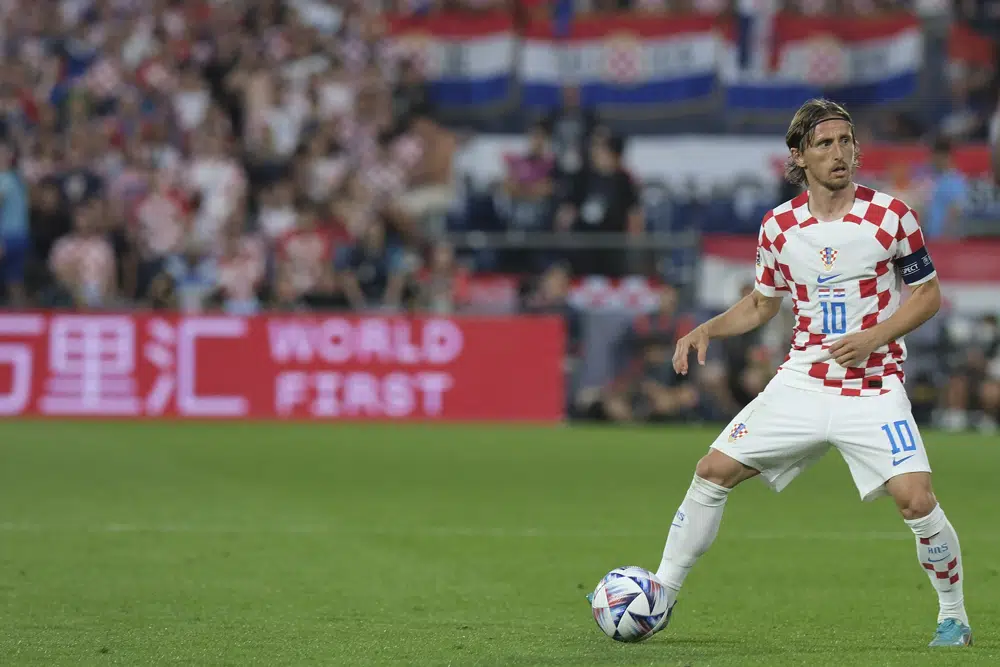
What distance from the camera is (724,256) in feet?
61.4

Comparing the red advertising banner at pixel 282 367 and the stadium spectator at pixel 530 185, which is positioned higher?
the stadium spectator at pixel 530 185

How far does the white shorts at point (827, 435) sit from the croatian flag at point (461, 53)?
58.8ft

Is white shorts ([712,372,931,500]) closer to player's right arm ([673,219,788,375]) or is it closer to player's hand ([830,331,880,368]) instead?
player's hand ([830,331,880,368])

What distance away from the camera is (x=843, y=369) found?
611 centimetres

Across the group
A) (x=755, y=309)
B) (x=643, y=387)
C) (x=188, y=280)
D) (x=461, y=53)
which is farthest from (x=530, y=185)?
(x=755, y=309)

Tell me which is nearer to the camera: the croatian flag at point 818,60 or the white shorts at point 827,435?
the white shorts at point 827,435

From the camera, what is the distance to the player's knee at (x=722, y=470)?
619cm

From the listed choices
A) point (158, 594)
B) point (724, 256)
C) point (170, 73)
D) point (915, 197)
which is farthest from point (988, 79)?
point (158, 594)

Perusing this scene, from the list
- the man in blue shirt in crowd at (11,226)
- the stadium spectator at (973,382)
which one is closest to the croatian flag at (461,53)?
the man in blue shirt in crowd at (11,226)

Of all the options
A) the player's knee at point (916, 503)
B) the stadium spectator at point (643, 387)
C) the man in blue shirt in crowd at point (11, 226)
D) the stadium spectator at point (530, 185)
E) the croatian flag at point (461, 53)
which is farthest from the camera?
the croatian flag at point (461, 53)

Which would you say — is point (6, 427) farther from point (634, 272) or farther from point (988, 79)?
point (988, 79)

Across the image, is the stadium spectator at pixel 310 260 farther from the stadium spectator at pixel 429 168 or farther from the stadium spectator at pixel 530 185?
the stadium spectator at pixel 530 185

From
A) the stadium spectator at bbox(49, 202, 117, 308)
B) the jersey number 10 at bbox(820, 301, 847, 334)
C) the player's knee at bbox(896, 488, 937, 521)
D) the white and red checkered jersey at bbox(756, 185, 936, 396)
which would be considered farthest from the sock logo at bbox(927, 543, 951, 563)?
the stadium spectator at bbox(49, 202, 117, 308)

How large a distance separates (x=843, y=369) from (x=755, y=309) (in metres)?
0.54
